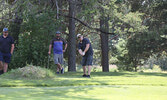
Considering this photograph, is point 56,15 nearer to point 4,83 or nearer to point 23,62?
point 23,62

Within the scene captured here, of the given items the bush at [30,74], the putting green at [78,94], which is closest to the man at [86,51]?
the bush at [30,74]

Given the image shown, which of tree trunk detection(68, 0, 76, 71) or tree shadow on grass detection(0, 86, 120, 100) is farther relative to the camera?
tree trunk detection(68, 0, 76, 71)

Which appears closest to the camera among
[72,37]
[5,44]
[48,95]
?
[48,95]

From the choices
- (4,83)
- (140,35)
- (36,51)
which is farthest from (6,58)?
(140,35)

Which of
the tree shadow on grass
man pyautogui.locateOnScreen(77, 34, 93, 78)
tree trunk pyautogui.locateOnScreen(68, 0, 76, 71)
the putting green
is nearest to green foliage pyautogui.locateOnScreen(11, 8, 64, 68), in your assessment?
man pyautogui.locateOnScreen(77, 34, 93, 78)

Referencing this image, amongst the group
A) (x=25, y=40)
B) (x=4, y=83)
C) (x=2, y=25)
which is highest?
(x=2, y=25)

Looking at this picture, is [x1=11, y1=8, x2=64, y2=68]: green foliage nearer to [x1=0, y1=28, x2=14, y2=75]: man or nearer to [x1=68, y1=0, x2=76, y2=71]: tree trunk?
[x1=0, y1=28, x2=14, y2=75]: man

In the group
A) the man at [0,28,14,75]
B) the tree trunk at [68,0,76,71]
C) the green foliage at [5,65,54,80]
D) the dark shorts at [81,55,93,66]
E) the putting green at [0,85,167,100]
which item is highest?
the tree trunk at [68,0,76,71]

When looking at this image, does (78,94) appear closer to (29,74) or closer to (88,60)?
(29,74)

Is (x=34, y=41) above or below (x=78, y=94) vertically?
above

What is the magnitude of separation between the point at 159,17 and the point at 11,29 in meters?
14.0

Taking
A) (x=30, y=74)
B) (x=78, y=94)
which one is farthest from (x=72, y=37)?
(x=78, y=94)

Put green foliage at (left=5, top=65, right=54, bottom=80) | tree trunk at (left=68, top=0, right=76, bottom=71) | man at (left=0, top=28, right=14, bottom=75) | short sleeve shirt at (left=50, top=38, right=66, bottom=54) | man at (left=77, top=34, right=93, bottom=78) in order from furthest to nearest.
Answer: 1. tree trunk at (left=68, top=0, right=76, bottom=71)
2. short sleeve shirt at (left=50, top=38, right=66, bottom=54)
3. man at (left=0, top=28, right=14, bottom=75)
4. man at (left=77, top=34, right=93, bottom=78)
5. green foliage at (left=5, top=65, right=54, bottom=80)

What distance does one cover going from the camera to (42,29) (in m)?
16.5
